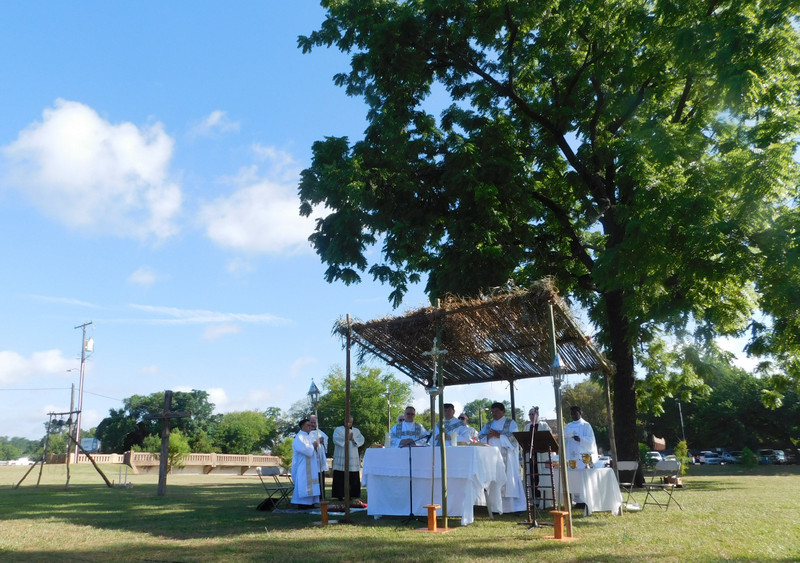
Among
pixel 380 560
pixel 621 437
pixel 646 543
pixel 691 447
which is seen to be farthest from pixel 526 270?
pixel 691 447

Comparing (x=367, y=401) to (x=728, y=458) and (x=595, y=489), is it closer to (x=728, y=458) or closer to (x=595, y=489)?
(x=728, y=458)

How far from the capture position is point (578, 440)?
41.7 ft

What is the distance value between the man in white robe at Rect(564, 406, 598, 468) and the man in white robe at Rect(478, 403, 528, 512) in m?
1.06

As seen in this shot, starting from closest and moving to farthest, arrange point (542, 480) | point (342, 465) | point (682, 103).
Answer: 1. point (542, 480)
2. point (342, 465)
3. point (682, 103)

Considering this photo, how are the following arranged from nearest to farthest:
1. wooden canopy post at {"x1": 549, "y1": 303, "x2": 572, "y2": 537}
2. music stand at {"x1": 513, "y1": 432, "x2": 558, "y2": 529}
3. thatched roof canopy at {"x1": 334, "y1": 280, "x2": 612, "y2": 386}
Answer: wooden canopy post at {"x1": 549, "y1": 303, "x2": 572, "y2": 537}, music stand at {"x1": 513, "y1": 432, "x2": 558, "y2": 529}, thatched roof canopy at {"x1": 334, "y1": 280, "x2": 612, "y2": 386}

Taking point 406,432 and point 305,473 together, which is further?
point 305,473

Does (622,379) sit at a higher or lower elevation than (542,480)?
higher

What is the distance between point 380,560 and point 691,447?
68.9 metres

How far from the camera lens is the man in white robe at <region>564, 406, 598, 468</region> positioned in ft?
41.5

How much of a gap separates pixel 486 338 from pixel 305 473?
486cm

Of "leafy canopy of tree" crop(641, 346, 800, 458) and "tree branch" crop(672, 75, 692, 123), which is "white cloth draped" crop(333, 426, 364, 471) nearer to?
"tree branch" crop(672, 75, 692, 123)

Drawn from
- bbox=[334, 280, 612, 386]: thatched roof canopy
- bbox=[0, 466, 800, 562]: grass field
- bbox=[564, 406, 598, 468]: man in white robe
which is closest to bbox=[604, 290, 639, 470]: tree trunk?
bbox=[334, 280, 612, 386]: thatched roof canopy

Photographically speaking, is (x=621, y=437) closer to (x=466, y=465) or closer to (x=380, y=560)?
(x=466, y=465)

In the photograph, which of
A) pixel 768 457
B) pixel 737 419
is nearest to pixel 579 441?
pixel 768 457
